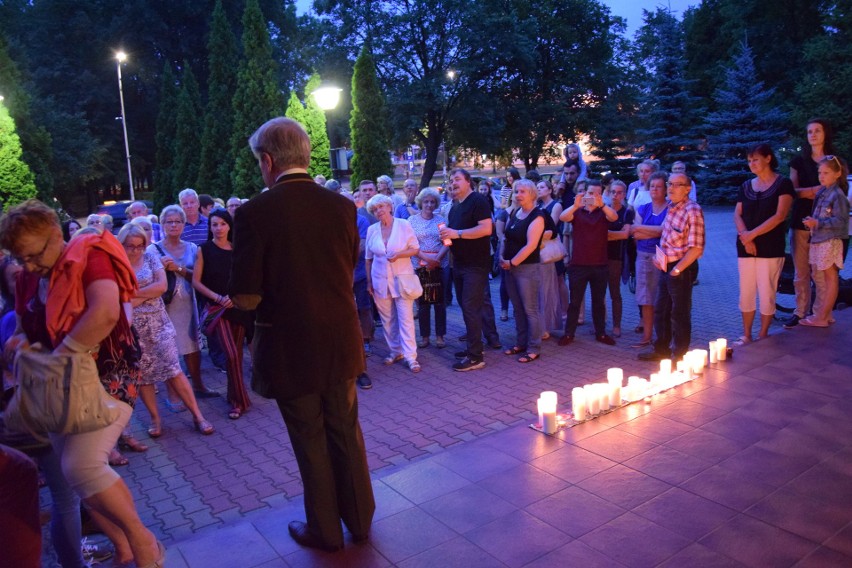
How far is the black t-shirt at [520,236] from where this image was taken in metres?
6.75

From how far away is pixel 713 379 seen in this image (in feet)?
17.9

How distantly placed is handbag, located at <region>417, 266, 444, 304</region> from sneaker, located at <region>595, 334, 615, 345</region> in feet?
6.34

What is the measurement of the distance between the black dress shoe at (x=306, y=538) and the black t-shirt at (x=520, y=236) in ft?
13.5

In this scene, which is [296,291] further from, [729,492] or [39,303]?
[729,492]

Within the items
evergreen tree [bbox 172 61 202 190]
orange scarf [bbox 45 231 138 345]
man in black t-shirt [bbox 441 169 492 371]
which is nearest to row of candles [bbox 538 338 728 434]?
man in black t-shirt [bbox 441 169 492 371]

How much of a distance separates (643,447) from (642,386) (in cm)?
97

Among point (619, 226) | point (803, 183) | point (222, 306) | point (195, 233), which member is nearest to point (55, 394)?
point (222, 306)

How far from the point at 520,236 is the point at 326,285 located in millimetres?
4109

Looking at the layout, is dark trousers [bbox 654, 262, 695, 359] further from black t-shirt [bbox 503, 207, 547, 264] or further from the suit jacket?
the suit jacket

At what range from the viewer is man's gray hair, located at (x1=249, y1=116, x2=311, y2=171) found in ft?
9.55

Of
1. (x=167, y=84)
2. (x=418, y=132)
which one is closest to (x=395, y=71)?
(x=418, y=132)

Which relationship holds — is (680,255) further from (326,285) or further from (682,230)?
(326,285)

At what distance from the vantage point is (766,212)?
6.29 meters

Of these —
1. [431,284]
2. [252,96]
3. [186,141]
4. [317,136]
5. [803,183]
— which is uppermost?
[252,96]
